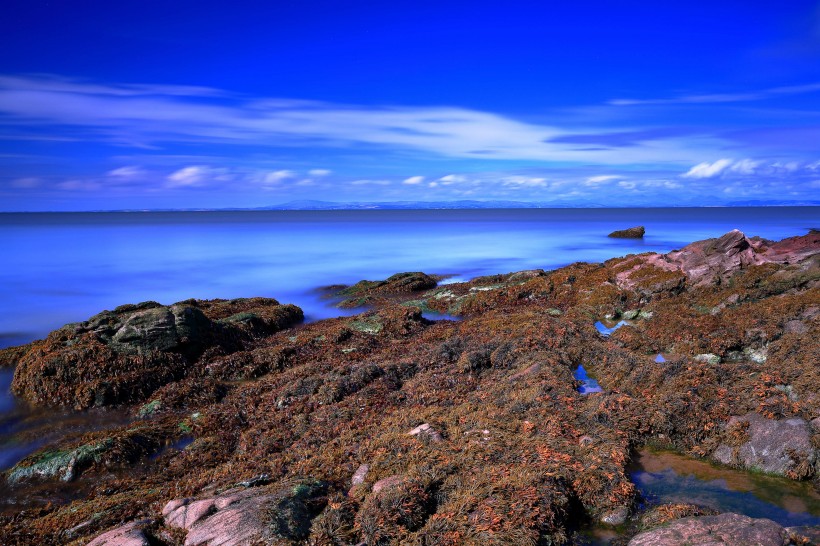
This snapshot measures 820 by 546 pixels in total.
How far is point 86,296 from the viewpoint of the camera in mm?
28344

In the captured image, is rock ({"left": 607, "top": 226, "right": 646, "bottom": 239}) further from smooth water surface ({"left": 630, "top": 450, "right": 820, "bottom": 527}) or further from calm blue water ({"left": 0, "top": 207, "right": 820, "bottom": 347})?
smooth water surface ({"left": 630, "top": 450, "right": 820, "bottom": 527})

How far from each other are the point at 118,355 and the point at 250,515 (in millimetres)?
9340

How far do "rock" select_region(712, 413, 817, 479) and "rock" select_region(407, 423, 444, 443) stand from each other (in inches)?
139

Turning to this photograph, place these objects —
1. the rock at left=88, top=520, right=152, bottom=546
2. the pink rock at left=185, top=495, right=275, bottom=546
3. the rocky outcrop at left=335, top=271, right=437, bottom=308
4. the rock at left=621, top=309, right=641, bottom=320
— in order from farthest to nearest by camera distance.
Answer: the rocky outcrop at left=335, top=271, right=437, bottom=308, the rock at left=621, top=309, right=641, bottom=320, the rock at left=88, top=520, right=152, bottom=546, the pink rock at left=185, top=495, right=275, bottom=546

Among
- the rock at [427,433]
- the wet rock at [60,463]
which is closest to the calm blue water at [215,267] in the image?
the wet rock at [60,463]

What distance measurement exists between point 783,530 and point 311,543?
427 centimetres

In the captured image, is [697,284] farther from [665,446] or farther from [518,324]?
[665,446]

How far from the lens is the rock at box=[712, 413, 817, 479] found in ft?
19.2

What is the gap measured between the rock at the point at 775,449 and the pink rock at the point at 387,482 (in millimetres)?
4050

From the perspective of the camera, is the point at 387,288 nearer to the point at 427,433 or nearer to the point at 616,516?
the point at 427,433

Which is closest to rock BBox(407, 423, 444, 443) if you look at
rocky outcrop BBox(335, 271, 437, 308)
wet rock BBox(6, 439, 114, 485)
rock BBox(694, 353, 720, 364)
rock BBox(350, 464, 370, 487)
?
rock BBox(350, 464, 370, 487)

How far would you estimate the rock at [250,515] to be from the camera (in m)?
4.84

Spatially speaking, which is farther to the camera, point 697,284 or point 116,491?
point 697,284

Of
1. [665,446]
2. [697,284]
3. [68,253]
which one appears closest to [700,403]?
[665,446]
